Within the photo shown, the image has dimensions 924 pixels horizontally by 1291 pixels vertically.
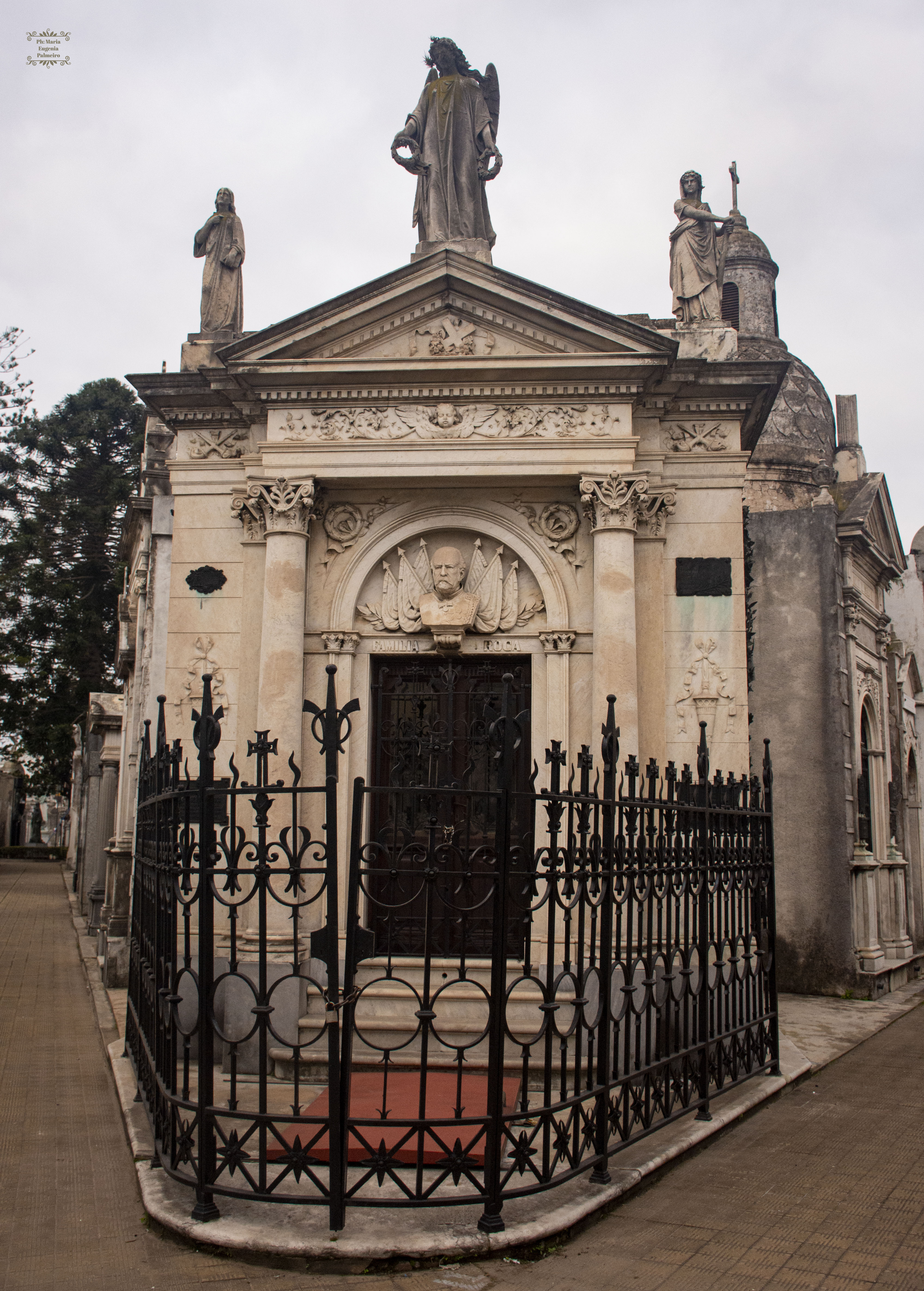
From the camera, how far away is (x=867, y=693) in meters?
14.7

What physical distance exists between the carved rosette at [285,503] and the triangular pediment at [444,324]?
106 centimetres

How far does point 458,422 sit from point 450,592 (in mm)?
1520

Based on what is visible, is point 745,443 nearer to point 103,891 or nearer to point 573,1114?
point 573,1114

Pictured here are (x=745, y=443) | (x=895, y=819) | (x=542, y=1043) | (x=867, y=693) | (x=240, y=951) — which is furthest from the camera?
(x=895, y=819)

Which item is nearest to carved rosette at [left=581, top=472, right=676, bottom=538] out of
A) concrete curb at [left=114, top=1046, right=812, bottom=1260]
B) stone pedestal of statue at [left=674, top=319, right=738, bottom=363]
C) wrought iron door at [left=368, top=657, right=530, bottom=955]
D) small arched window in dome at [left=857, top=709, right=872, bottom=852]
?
stone pedestal of statue at [left=674, top=319, right=738, bottom=363]

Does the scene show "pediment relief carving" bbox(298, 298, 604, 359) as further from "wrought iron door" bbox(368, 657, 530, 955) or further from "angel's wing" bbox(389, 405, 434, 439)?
"wrought iron door" bbox(368, 657, 530, 955)

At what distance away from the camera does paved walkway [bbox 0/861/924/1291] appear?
451 cm

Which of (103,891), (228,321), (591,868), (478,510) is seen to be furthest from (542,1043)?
(103,891)

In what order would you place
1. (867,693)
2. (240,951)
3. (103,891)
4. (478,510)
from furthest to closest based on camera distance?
(103,891), (867,693), (478,510), (240,951)

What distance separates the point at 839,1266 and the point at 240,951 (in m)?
5.61

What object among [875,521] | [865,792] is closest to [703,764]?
[865,792]

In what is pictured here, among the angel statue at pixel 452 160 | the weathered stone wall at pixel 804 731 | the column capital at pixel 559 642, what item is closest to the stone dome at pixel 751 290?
the weathered stone wall at pixel 804 731

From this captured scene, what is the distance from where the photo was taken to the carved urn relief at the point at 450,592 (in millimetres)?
9750

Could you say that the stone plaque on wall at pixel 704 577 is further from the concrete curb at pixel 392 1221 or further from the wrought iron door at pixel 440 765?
the concrete curb at pixel 392 1221
